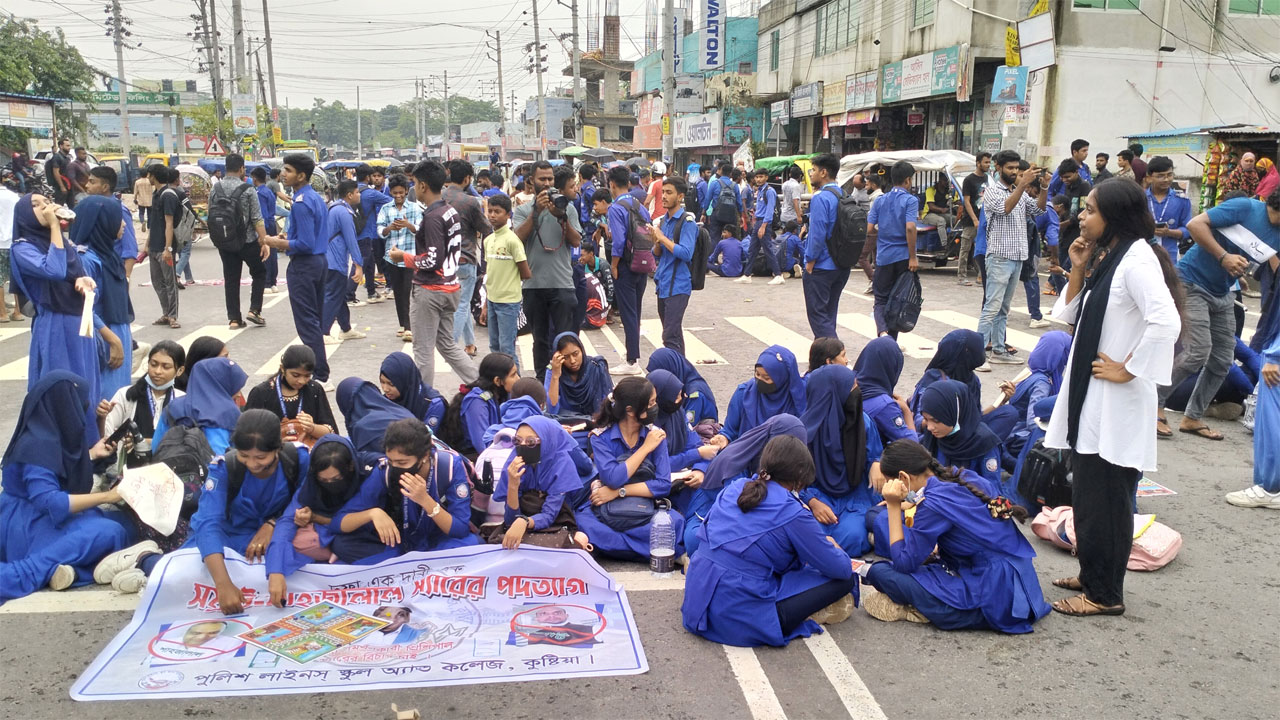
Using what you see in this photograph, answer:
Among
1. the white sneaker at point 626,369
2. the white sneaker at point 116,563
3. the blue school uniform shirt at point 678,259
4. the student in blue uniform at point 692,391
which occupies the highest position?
the blue school uniform shirt at point 678,259

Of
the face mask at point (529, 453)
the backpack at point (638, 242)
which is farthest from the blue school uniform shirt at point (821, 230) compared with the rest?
the face mask at point (529, 453)

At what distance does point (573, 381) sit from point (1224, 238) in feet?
15.3

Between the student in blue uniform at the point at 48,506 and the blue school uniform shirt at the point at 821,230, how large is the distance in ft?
19.1

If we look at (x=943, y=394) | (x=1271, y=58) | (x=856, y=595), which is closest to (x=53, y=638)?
(x=856, y=595)

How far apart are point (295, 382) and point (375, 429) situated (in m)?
0.69

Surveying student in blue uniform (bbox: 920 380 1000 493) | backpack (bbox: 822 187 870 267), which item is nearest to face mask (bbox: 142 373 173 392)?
student in blue uniform (bbox: 920 380 1000 493)

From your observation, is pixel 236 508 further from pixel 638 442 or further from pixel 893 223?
pixel 893 223

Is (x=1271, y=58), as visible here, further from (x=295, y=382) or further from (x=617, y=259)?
(x=295, y=382)

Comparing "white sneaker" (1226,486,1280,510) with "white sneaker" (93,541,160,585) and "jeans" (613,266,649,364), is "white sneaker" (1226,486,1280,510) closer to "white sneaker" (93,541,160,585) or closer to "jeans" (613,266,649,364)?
"jeans" (613,266,649,364)

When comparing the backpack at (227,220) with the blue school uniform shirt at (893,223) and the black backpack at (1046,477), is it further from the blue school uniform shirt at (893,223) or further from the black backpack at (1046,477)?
the black backpack at (1046,477)

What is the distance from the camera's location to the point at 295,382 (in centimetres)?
540

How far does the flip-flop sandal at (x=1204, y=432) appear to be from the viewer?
711cm

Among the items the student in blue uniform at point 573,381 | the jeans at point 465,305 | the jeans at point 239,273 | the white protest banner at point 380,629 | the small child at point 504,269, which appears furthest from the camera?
the jeans at point 239,273

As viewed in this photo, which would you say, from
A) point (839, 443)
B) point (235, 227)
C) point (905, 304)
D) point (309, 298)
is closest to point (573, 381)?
point (839, 443)
